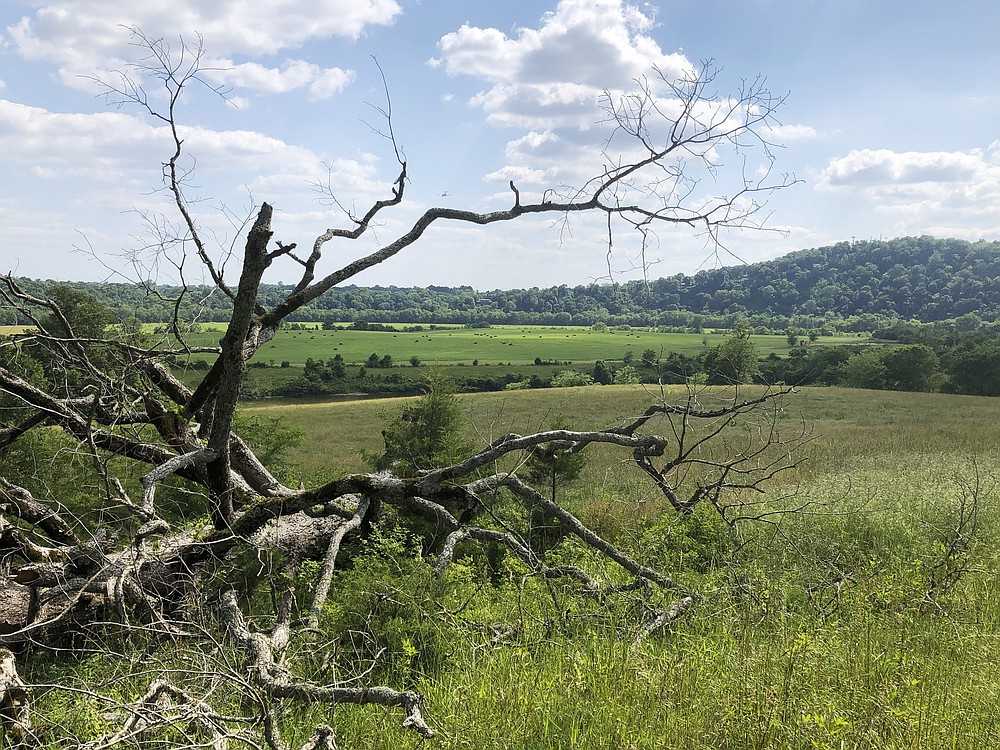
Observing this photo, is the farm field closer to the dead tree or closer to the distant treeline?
the distant treeline

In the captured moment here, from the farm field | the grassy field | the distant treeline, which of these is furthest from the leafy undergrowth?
the distant treeline

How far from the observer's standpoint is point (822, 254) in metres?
152

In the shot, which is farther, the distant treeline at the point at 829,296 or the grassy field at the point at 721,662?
the distant treeline at the point at 829,296

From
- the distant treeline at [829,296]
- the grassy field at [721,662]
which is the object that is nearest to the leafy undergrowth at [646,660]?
the grassy field at [721,662]

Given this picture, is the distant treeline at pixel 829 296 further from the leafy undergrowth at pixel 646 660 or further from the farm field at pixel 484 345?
the leafy undergrowth at pixel 646 660

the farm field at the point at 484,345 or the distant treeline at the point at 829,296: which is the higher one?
the distant treeline at the point at 829,296

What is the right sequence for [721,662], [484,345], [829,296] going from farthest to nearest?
1. [829,296]
2. [484,345]
3. [721,662]

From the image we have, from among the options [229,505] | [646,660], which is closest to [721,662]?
[646,660]

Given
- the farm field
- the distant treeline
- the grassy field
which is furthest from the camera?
the distant treeline

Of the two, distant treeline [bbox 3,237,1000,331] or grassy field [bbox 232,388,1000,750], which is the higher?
distant treeline [bbox 3,237,1000,331]

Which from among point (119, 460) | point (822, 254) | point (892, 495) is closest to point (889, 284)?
point (822, 254)

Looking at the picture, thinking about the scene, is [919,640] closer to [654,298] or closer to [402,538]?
[654,298]

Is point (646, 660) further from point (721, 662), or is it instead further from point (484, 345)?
point (484, 345)

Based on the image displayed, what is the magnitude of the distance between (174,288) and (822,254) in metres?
171
